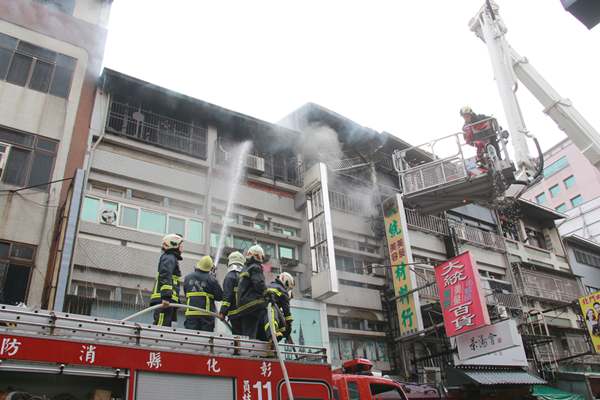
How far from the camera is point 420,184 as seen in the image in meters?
15.6

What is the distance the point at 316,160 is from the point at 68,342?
1359cm

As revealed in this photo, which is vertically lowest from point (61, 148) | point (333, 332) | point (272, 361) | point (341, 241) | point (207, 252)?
point (272, 361)

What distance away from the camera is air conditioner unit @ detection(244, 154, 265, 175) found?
1495 cm

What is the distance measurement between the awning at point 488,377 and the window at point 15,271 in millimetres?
11432

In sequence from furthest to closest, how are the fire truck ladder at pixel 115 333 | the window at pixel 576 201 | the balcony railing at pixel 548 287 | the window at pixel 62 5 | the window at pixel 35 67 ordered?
1. the window at pixel 576 201
2. the balcony railing at pixel 548 287
3. the window at pixel 62 5
4. the window at pixel 35 67
5. the fire truck ladder at pixel 115 333

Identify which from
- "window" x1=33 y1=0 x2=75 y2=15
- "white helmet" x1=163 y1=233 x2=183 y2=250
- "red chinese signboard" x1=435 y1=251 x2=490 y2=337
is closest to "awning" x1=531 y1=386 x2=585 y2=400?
"red chinese signboard" x1=435 y1=251 x2=490 y2=337

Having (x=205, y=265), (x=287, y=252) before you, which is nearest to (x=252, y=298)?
(x=205, y=265)

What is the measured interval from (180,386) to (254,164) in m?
10.8

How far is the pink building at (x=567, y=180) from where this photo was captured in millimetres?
42606

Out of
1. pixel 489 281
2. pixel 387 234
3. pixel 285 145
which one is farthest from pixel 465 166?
pixel 489 281

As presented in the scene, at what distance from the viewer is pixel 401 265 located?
15617 millimetres

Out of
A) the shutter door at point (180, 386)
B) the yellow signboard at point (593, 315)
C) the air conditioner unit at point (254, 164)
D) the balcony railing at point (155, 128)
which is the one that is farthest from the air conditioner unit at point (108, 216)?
the yellow signboard at point (593, 315)

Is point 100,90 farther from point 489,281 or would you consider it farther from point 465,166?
point 489,281

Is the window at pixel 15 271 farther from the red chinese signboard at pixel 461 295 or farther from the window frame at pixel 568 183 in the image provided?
the window frame at pixel 568 183
